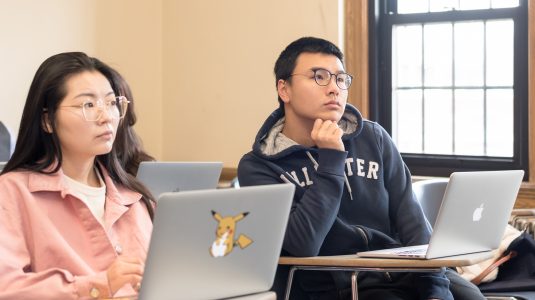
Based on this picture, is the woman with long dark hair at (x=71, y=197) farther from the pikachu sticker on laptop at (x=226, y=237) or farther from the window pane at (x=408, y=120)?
the window pane at (x=408, y=120)

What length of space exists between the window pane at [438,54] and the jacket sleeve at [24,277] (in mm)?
3023

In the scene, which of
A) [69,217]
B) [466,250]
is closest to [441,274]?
[466,250]

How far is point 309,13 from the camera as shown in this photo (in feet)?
15.7

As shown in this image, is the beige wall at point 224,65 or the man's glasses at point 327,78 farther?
the beige wall at point 224,65

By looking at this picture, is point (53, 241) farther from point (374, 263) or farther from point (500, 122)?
point (500, 122)

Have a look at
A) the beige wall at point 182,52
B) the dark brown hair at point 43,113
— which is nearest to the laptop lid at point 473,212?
the dark brown hair at point 43,113

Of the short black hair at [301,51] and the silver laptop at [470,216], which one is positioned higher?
the short black hair at [301,51]

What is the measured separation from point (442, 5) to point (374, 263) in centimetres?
253

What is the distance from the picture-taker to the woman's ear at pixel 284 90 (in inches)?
113

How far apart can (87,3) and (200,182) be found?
6.87 feet

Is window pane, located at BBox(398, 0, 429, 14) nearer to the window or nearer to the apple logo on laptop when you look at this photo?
the window

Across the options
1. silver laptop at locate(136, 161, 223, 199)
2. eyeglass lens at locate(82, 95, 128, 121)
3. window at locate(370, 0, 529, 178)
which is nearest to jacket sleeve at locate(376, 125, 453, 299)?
silver laptop at locate(136, 161, 223, 199)

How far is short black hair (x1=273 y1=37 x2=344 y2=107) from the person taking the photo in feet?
9.32

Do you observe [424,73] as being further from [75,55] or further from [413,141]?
[75,55]
